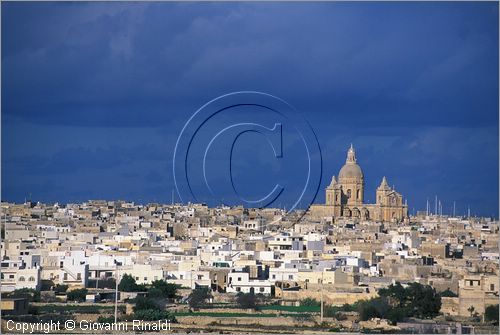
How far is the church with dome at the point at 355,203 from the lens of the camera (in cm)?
3254

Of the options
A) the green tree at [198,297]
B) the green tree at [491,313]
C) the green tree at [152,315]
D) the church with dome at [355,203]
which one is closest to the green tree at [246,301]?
the green tree at [198,297]

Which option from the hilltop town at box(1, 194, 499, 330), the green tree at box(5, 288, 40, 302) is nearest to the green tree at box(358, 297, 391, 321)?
the hilltop town at box(1, 194, 499, 330)

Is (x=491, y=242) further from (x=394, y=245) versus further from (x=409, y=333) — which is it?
(x=409, y=333)

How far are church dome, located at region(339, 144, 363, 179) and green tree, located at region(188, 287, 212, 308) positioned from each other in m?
5.12

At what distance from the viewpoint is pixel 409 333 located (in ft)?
47.1

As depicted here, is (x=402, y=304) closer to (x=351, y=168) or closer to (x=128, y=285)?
(x=128, y=285)

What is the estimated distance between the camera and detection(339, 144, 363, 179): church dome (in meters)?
25.2

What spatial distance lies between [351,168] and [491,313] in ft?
44.7

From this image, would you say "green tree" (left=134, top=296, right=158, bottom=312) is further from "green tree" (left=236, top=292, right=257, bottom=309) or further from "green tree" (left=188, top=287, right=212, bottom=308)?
"green tree" (left=236, top=292, right=257, bottom=309)

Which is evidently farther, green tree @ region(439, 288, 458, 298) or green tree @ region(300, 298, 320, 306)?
green tree @ region(300, 298, 320, 306)

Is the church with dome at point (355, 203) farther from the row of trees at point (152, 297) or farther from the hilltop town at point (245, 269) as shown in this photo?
the row of trees at point (152, 297)

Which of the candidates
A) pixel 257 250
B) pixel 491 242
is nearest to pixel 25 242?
pixel 257 250

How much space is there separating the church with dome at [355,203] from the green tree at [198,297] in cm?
1262

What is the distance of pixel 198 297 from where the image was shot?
711 inches
